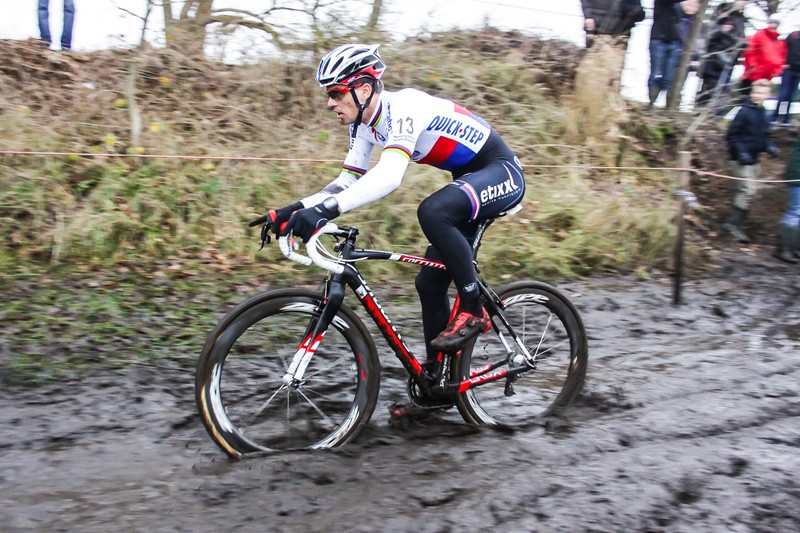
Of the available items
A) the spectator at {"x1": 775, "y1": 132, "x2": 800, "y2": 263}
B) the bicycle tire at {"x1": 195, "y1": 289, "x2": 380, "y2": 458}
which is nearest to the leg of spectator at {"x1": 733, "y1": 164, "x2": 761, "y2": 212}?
the spectator at {"x1": 775, "y1": 132, "x2": 800, "y2": 263}

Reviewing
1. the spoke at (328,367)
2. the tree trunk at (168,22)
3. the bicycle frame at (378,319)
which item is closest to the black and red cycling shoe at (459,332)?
the bicycle frame at (378,319)

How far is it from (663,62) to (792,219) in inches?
127

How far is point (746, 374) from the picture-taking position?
18.7 feet

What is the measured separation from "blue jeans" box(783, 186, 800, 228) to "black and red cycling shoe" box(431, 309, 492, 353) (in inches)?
268

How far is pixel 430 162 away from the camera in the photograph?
447 centimetres

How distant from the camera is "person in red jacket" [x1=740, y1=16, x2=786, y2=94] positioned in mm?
10141

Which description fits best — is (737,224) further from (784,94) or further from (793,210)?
(784,94)

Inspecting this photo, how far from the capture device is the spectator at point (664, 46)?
1091cm

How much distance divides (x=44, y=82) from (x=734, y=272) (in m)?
8.83

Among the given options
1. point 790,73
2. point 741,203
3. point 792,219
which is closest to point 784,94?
point 790,73

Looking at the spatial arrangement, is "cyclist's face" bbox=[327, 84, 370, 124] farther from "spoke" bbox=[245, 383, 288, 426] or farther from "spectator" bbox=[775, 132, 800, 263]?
"spectator" bbox=[775, 132, 800, 263]

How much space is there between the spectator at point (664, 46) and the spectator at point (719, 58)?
44 cm

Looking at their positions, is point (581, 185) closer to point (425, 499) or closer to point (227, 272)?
point (227, 272)

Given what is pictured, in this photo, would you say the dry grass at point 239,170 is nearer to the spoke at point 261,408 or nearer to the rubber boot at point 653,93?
the rubber boot at point 653,93
